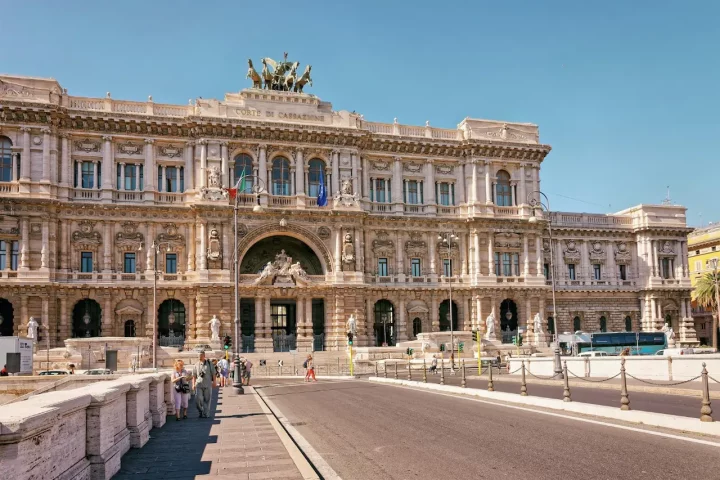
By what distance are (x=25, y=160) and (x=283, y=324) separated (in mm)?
22838

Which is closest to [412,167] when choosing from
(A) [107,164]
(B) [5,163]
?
(A) [107,164]

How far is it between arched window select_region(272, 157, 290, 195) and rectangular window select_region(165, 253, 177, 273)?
9.42 meters

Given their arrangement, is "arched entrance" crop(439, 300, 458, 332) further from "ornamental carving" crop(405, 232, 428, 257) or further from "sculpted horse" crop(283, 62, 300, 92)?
"sculpted horse" crop(283, 62, 300, 92)

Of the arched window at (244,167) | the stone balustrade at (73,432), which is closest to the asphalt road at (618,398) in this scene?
the stone balustrade at (73,432)

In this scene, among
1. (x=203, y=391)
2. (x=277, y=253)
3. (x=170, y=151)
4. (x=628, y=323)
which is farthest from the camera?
(x=628, y=323)

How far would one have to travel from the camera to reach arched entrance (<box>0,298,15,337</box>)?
5033 centimetres

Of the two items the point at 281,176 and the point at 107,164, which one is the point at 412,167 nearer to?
the point at 281,176

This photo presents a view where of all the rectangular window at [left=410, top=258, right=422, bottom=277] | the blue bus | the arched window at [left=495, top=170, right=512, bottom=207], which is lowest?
the blue bus

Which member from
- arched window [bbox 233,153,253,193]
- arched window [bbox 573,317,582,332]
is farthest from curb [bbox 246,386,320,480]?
arched window [bbox 573,317,582,332]

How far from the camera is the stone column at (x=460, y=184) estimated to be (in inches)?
2489

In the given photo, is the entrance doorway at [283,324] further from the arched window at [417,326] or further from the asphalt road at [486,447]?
the asphalt road at [486,447]

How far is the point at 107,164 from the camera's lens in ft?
178

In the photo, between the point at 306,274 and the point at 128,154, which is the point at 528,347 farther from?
the point at 128,154

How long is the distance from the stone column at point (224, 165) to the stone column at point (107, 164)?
822 cm
